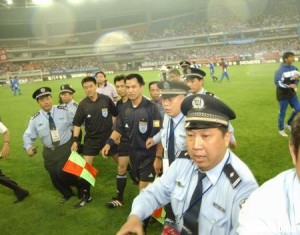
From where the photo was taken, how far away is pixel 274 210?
145cm

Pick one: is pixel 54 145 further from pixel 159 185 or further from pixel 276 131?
pixel 276 131

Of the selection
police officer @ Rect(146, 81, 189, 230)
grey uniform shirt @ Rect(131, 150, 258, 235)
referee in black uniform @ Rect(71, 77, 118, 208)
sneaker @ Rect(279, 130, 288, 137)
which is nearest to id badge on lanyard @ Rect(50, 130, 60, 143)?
referee in black uniform @ Rect(71, 77, 118, 208)

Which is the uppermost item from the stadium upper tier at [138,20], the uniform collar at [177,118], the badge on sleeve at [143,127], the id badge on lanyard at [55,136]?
the stadium upper tier at [138,20]

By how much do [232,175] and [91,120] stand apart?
15.2 feet

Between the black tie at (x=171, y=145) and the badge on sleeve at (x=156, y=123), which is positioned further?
the badge on sleeve at (x=156, y=123)

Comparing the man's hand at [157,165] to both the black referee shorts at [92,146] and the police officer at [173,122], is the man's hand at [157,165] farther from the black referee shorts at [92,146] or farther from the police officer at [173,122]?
the black referee shorts at [92,146]

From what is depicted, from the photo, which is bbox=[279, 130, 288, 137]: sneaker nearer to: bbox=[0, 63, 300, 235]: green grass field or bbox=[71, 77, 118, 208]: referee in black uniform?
bbox=[0, 63, 300, 235]: green grass field

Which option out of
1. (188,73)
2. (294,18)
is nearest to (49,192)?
(188,73)

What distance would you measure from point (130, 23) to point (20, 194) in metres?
75.8

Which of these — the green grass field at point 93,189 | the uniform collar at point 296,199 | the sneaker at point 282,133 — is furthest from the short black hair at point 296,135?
the sneaker at point 282,133

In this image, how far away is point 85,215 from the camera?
223 inches

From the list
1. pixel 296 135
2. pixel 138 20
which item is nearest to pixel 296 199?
pixel 296 135

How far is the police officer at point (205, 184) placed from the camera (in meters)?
2.13

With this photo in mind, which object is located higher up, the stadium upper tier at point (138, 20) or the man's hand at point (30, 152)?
the stadium upper tier at point (138, 20)
